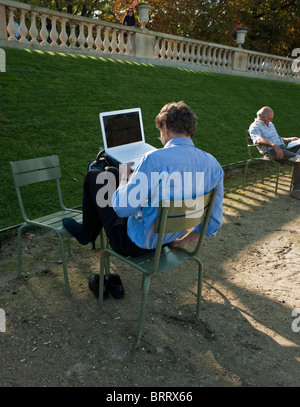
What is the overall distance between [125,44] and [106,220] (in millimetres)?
11130

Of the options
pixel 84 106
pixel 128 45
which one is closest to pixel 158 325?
pixel 84 106

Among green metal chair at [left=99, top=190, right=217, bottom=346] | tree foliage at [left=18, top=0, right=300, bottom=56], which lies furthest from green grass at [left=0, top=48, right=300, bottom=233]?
tree foliage at [left=18, top=0, right=300, bottom=56]

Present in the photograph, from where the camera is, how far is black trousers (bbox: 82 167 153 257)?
2.72m

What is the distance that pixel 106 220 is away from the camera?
110 inches

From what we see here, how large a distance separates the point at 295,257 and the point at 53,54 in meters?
8.17

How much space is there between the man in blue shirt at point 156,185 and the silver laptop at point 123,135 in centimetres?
63

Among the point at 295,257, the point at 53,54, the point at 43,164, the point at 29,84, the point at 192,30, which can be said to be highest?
the point at 192,30

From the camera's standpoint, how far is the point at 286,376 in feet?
8.04

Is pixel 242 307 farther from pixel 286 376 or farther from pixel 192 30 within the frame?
pixel 192 30

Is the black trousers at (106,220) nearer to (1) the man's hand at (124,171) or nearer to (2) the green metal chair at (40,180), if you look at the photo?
(1) the man's hand at (124,171)

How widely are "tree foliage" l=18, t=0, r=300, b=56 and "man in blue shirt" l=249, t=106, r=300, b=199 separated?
18.3 m

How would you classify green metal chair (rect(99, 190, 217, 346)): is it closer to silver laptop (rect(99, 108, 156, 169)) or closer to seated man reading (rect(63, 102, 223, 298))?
seated man reading (rect(63, 102, 223, 298))
